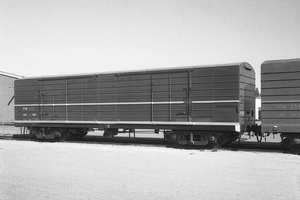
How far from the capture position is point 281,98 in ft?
43.5

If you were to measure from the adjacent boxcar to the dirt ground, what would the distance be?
3.60 feet

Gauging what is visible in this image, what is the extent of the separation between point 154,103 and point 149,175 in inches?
280

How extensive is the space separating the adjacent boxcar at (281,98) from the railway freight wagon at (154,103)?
3.61ft

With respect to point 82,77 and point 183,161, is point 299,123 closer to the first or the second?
point 183,161

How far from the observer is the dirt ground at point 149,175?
711 centimetres

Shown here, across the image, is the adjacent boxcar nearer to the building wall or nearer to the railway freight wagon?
the railway freight wagon

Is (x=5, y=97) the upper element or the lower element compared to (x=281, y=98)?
A: upper

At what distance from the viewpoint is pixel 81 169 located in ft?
32.5

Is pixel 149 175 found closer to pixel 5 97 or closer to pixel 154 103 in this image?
pixel 154 103

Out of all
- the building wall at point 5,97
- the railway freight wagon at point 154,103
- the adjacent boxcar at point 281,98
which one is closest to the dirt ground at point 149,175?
the adjacent boxcar at point 281,98

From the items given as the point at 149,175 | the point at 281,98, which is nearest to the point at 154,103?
the point at 281,98

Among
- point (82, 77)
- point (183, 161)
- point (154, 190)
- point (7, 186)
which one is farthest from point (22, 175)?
point (82, 77)

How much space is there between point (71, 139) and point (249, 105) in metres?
10.6

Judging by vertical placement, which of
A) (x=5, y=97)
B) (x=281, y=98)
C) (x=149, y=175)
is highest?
(x=5, y=97)
